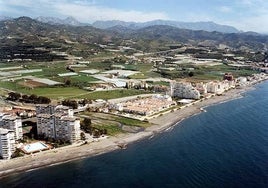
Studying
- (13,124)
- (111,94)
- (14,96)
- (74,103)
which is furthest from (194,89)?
(13,124)

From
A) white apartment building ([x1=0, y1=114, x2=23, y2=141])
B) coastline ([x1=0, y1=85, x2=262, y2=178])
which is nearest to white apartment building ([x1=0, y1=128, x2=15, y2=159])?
coastline ([x1=0, y1=85, x2=262, y2=178])

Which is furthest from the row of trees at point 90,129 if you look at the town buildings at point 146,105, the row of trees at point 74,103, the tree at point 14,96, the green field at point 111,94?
the tree at point 14,96

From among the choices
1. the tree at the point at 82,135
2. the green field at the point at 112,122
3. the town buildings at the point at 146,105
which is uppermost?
the town buildings at the point at 146,105

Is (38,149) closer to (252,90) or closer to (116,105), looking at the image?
(116,105)

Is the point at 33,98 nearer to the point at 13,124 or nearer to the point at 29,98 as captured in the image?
the point at 29,98

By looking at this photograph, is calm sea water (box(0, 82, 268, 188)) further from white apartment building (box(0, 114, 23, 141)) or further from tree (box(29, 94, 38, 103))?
tree (box(29, 94, 38, 103))

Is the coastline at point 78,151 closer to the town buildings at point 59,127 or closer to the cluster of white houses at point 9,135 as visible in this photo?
the cluster of white houses at point 9,135

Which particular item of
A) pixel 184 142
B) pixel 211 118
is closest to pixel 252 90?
pixel 211 118
